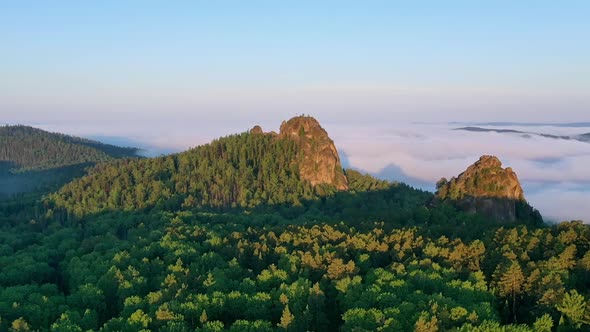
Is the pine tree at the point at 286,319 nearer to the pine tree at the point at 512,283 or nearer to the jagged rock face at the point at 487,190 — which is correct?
the pine tree at the point at 512,283

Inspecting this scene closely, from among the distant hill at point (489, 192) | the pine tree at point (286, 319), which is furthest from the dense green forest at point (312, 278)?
the distant hill at point (489, 192)

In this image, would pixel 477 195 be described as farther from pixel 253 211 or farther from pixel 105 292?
pixel 105 292

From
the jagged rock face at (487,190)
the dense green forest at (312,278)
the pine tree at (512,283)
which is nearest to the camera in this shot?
the dense green forest at (312,278)

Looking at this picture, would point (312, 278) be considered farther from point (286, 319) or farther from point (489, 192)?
point (489, 192)

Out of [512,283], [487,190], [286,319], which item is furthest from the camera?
[487,190]

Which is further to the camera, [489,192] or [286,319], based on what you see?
[489,192]

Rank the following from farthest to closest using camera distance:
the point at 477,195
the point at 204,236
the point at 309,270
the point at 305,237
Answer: the point at 477,195
the point at 204,236
the point at 305,237
the point at 309,270

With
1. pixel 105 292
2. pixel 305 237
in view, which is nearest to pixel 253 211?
pixel 305 237

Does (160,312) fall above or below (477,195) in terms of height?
below

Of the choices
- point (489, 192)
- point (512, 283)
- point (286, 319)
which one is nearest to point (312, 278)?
point (286, 319)
